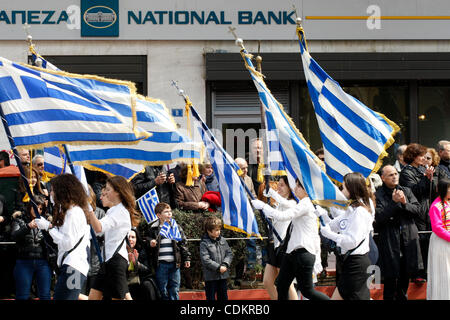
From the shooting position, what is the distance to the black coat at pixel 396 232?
10.3 meters

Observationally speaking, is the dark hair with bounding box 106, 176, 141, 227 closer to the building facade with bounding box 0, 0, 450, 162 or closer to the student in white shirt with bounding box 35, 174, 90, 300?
the student in white shirt with bounding box 35, 174, 90, 300

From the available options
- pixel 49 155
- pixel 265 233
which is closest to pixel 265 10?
pixel 265 233

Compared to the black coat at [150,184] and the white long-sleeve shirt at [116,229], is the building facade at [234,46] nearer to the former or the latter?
the black coat at [150,184]

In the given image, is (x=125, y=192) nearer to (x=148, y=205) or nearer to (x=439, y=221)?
(x=148, y=205)

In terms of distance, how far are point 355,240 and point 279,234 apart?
1.37 metres

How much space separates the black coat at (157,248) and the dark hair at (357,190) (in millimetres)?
2702

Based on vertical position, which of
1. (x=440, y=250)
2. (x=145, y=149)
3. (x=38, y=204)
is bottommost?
(x=440, y=250)

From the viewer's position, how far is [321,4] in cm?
1561

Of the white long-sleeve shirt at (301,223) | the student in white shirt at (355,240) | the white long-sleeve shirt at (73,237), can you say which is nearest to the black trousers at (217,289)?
the white long-sleeve shirt at (301,223)

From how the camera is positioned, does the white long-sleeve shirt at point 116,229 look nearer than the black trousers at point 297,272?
Yes

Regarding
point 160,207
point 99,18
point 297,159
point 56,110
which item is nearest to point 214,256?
point 160,207

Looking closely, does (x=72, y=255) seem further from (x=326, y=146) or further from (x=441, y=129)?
(x=441, y=129)

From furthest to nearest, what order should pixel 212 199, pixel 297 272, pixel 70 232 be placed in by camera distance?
pixel 212 199 < pixel 297 272 < pixel 70 232

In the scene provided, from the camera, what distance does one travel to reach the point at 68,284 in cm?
744
